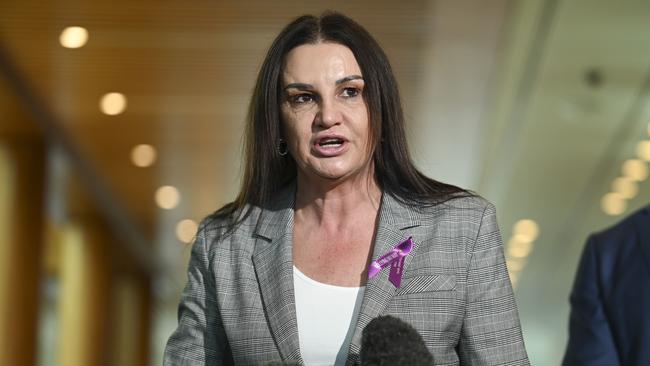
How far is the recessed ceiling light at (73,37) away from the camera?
11078 mm

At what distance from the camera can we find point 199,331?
3078 millimetres

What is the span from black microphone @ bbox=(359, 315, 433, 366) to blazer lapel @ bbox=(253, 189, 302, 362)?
0.74 metres

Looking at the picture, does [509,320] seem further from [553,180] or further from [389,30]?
Answer: [553,180]

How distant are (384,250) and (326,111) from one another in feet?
1.09

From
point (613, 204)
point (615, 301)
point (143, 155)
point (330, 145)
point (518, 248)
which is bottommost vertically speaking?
point (615, 301)

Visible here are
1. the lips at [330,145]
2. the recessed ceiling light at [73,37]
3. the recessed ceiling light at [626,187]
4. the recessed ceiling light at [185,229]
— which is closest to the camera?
the lips at [330,145]

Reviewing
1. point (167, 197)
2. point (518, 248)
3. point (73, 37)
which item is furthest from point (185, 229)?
point (73, 37)

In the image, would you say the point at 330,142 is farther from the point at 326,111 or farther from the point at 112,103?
the point at 112,103

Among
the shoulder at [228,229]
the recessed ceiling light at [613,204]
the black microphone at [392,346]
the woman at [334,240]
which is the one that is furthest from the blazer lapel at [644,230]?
the recessed ceiling light at [613,204]

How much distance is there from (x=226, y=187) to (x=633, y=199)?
610 centimetres

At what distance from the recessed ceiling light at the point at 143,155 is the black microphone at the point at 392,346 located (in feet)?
46.3

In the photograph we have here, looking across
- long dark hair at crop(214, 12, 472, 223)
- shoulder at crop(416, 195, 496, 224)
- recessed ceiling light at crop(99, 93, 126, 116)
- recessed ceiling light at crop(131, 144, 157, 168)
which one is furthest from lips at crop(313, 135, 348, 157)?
recessed ceiling light at crop(131, 144, 157, 168)

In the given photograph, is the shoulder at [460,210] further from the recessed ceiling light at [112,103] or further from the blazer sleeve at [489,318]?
the recessed ceiling light at [112,103]

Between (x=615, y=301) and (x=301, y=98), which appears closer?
(x=615, y=301)
